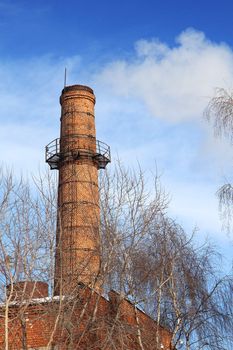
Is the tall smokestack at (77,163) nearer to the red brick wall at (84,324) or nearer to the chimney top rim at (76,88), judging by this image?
the chimney top rim at (76,88)

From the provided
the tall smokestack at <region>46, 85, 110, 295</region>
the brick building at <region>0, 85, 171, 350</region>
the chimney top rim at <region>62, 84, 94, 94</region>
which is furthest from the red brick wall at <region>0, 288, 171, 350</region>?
the chimney top rim at <region>62, 84, 94, 94</region>

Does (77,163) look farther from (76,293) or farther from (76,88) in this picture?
(76,293)

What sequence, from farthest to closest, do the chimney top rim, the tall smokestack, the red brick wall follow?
the chimney top rim < the tall smokestack < the red brick wall

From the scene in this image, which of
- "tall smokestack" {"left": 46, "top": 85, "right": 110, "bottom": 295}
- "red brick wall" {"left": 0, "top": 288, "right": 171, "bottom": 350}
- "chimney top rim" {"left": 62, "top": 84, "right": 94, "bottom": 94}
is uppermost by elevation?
"chimney top rim" {"left": 62, "top": 84, "right": 94, "bottom": 94}

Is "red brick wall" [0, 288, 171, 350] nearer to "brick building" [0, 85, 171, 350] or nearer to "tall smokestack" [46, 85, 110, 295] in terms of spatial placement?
"brick building" [0, 85, 171, 350]

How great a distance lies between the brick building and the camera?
12.3m

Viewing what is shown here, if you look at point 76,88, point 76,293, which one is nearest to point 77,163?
point 76,88

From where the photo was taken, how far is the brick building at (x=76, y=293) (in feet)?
40.4

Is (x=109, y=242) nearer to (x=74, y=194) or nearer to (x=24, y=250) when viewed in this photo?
(x=24, y=250)

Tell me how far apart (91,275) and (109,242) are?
0.89m

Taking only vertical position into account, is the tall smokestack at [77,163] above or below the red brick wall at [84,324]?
above

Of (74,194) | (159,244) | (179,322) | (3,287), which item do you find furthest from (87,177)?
(3,287)

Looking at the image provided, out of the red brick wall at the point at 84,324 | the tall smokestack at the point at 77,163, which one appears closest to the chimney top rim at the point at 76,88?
the tall smokestack at the point at 77,163

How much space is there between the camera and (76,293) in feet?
42.9
